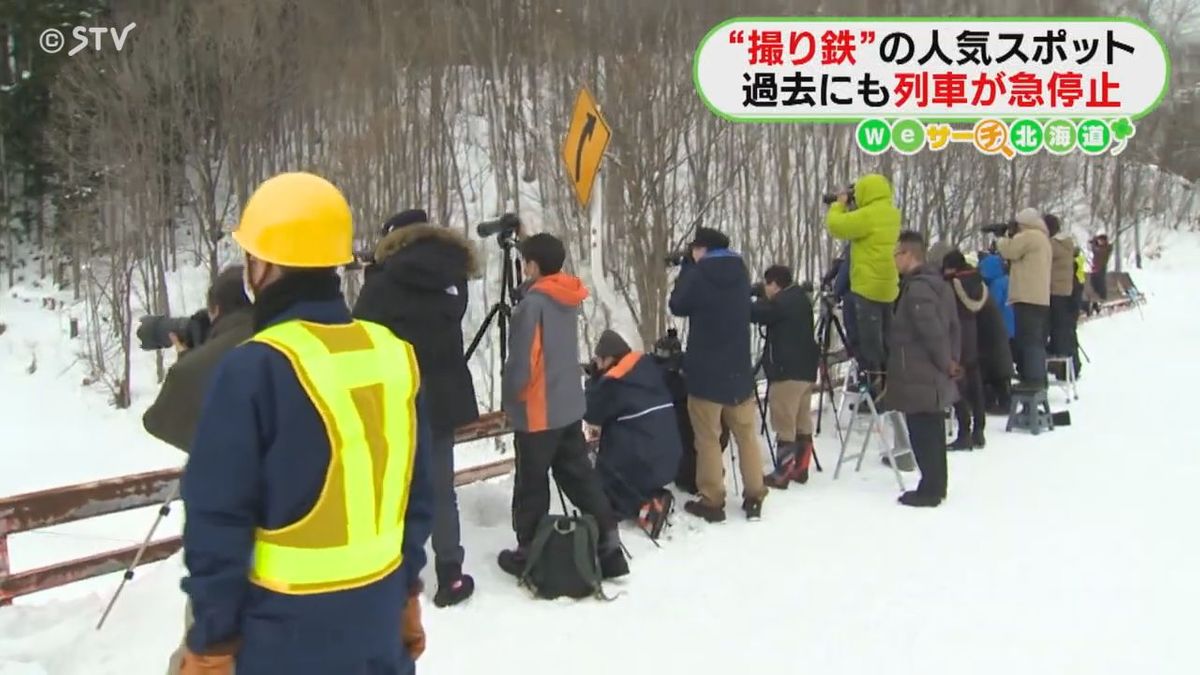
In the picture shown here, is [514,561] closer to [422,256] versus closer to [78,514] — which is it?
[422,256]

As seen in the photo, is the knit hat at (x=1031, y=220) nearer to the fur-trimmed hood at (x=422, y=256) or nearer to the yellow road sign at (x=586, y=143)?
the yellow road sign at (x=586, y=143)

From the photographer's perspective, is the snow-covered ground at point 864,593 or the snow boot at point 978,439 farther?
the snow boot at point 978,439

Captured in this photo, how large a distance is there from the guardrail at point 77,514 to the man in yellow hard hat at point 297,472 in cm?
283

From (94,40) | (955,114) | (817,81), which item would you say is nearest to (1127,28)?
(955,114)

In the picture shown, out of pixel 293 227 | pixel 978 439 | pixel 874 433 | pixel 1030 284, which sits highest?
pixel 293 227

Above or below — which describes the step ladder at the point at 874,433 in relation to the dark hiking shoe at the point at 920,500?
above

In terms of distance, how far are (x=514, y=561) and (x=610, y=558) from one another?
19.2 inches

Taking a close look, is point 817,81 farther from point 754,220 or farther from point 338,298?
point 338,298

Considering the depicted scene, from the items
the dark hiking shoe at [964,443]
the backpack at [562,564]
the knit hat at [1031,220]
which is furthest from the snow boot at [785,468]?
the knit hat at [1031,220]

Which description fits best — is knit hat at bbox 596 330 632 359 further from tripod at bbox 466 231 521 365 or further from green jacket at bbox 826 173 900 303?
green jacket at bbox 826 173 900 303

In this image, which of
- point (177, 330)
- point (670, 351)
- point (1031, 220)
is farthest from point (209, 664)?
point (1031, 220)

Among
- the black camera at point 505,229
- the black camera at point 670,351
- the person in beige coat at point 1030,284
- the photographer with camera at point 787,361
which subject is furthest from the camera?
the person in beige coat at point 1030,284

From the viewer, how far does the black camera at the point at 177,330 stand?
369 cm

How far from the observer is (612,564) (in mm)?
5180
